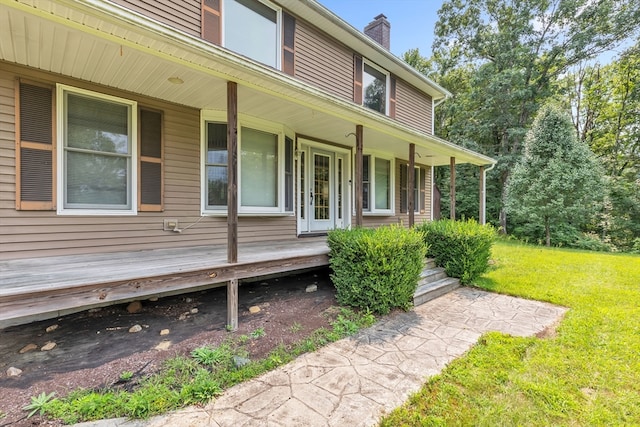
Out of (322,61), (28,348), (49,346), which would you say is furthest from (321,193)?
(28,348)

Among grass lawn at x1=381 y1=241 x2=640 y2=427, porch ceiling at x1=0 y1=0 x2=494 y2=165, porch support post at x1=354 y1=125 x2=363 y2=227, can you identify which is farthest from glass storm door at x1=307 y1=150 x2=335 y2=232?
grass lawn at x1=381 y1=241 x2=640 y2=427

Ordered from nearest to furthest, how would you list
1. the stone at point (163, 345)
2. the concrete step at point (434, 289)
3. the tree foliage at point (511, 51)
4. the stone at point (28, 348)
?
the stone at point (28, 348), the stone at point (163, 345), the concrete step at point (434, 289), the tree foliage at point (511, 51)

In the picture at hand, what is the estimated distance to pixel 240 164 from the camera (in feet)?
17.1

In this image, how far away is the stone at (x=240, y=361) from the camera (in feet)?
8.92

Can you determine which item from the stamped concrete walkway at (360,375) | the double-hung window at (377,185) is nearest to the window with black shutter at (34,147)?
the stamped concrete walkway at (360,375)

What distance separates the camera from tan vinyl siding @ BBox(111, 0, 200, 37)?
4.37 m

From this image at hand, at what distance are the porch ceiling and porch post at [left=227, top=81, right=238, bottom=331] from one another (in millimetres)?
326

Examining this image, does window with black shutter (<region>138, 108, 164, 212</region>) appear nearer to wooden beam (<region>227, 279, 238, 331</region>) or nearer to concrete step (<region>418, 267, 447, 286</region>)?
wooden beam (<region>227, 279, 238, 331</region>)

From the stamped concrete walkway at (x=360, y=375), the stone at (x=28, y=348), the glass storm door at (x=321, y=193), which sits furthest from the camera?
the glass storm door at (x=321, y=193)

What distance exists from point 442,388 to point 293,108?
4150 millimetres

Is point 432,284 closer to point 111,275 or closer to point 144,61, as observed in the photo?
point 111,275

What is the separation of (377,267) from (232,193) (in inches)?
80.7

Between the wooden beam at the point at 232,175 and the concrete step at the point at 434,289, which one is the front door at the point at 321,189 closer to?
the concrete step at the point at 434,289

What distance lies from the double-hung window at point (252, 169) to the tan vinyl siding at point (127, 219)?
0.70 ft
